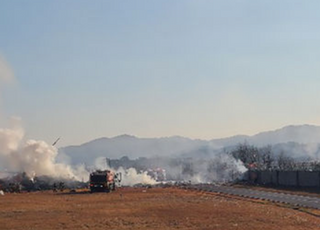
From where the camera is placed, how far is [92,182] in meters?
79.1

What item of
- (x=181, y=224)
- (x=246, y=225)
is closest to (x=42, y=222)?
(x=181, y=224)

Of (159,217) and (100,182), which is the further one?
(100,182)

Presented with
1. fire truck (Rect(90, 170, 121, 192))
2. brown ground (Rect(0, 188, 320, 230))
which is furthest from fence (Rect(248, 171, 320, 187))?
brown ground (Rect(0, 188, 320, 230))

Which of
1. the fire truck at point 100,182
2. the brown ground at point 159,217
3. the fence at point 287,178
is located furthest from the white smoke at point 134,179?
the brown ground at point 159,217

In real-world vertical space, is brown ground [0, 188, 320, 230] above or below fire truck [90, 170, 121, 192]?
below

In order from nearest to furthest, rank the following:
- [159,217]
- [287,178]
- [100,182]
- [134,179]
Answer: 1. [159,217]
2. [100,182]
3. [287,178]
4. [134,179]

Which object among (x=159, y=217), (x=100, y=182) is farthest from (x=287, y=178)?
(x=159, y=217)

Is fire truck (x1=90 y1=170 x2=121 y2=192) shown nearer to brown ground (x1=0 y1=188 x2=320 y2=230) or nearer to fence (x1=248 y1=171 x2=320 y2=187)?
brown ground (x1=0 y1=188 x2=320 y2=230)

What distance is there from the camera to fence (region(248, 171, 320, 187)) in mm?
83625

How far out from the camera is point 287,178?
303ft

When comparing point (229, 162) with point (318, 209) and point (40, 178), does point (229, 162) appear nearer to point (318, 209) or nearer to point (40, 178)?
point (40, 178)

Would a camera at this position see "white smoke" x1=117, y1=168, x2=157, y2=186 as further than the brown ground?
Yes

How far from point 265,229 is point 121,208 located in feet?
57.6

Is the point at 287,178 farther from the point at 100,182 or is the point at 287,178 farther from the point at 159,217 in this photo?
the point at 159,217
